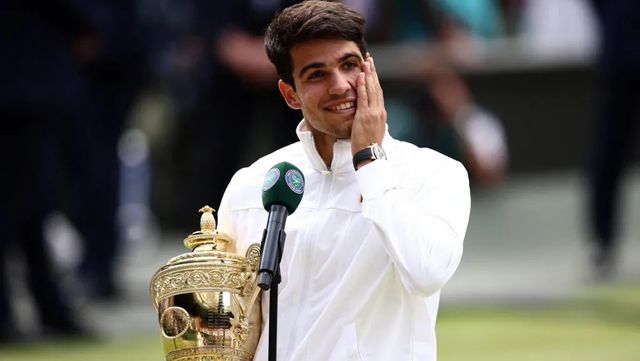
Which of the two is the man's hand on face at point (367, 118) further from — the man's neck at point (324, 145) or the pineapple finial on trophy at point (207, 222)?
the pineapple finial on trophy at point (207, 222)

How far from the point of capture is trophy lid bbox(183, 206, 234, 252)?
13.2 ft

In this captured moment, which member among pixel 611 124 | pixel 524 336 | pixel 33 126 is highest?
pixel 611 124

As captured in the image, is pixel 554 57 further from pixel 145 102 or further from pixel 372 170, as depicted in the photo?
pixel 372 170

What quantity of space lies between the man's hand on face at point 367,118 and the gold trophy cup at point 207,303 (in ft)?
1.10

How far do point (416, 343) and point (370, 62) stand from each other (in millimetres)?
652

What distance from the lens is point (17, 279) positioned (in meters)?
9.77

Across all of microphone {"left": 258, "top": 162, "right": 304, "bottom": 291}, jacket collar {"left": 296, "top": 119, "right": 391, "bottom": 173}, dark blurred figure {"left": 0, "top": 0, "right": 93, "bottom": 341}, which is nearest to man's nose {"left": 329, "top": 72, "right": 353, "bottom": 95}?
jacket collar {"left": 296, "top": 119, "right": 391, "bottom": 173}

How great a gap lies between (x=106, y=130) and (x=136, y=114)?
14.6 feet

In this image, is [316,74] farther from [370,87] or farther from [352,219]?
[352,219]

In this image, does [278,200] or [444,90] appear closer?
[278,200]

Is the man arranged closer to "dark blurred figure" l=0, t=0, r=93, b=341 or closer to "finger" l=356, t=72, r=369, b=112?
"finger" l=356, t=72, r=369, b=112

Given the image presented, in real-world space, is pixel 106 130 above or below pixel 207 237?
above

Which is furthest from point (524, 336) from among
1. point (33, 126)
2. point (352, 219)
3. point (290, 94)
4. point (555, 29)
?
point (555, 29)

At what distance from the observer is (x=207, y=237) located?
4039 millimetres
